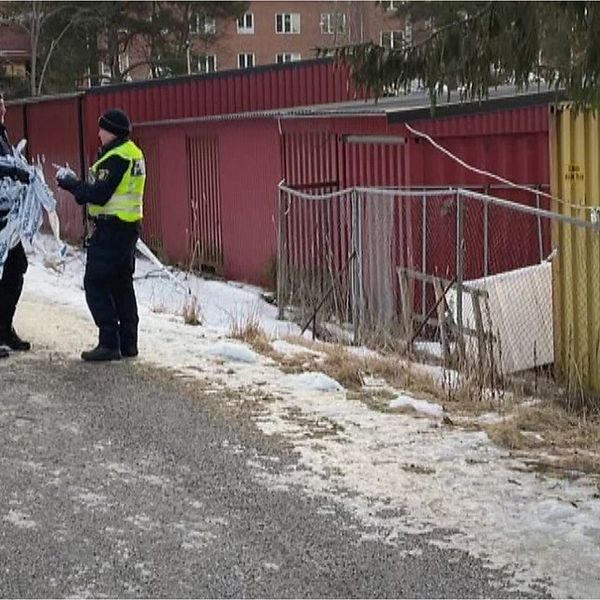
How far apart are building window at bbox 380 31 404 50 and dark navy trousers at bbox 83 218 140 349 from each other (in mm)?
2778

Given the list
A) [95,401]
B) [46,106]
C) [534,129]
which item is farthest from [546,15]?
[46,106]

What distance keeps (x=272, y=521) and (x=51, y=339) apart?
14.9ft

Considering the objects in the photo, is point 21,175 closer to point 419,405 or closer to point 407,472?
point 419,405

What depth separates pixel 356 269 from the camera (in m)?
11.4

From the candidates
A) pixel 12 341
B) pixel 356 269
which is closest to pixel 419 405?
pixel 12 341

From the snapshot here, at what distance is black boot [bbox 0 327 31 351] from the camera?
8.87 m

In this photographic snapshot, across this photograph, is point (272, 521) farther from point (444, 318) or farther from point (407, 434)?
point (444, 318)

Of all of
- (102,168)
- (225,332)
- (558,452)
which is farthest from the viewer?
(225,332)

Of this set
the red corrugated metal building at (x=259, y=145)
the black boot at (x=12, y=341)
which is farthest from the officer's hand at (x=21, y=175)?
the red corrugated metal building at (x=259, y=145)

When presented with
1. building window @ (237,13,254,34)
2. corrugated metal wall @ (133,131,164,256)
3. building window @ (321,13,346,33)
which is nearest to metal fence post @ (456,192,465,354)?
corrugated metal wall @ (133,131,164,256)

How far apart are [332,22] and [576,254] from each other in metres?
47.8

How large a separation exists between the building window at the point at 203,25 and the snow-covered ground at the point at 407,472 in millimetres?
34913

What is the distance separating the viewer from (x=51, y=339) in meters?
9.37

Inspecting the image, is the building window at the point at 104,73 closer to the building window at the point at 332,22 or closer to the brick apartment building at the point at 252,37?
the brick apartment building at the point at 252,37
